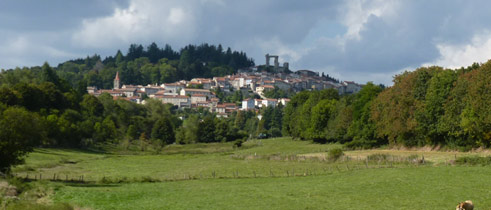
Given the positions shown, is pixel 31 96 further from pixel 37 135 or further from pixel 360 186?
pixel 360 186

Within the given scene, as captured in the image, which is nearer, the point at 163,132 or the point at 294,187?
the point at 294,187

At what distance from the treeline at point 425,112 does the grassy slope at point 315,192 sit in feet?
63.1

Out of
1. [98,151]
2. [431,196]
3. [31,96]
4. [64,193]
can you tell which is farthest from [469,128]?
[31,96]

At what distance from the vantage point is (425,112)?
71.8 metres

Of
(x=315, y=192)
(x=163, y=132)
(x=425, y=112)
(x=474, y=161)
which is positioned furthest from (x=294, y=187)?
(x=163, y=132)

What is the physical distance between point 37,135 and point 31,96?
5207 centimetres

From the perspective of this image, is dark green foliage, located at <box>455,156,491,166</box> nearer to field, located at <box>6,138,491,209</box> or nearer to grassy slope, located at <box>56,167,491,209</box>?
field, located at <box>6,138,491,209</box>

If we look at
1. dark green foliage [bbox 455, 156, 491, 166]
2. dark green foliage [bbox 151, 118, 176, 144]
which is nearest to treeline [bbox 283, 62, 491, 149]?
dark green foliage [bbox 455, 156, 491, 166]

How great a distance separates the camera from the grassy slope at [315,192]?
32719mm

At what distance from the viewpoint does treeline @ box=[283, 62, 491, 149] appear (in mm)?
62578

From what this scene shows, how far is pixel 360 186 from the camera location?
3975cm

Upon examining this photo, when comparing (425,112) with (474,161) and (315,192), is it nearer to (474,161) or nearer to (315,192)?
(474,161)

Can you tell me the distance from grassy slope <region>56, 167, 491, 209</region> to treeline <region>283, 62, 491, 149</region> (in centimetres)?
1923

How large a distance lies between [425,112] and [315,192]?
3853 cm
